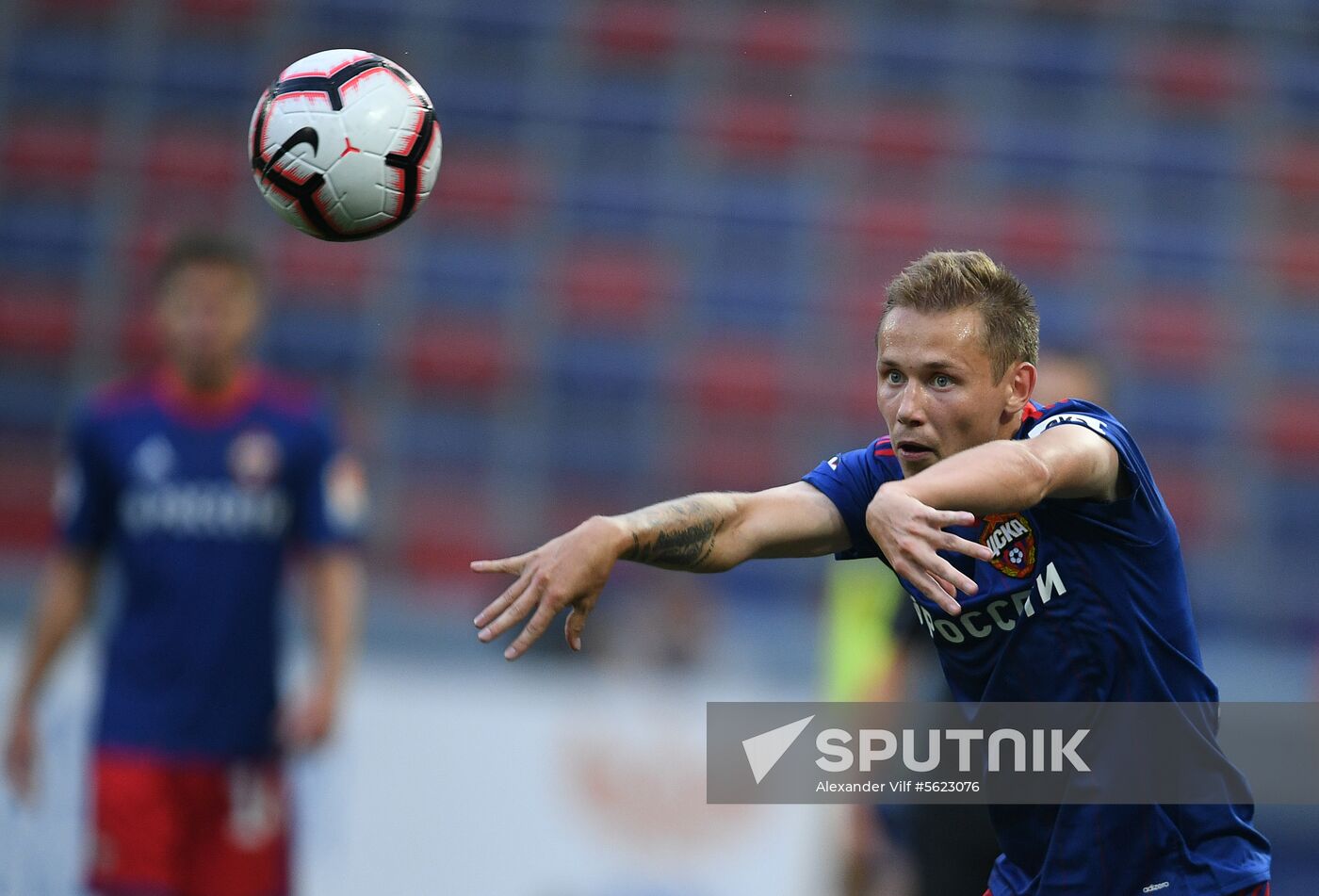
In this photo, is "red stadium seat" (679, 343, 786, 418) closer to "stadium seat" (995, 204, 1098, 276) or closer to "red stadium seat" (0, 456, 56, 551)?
"stadium seat" (995, 204, 1098, 276)

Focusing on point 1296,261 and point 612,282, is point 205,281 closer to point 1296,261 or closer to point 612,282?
point 612,282

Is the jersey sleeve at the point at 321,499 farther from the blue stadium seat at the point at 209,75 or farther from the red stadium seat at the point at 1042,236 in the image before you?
the red stadium seat at the point at 1042,236

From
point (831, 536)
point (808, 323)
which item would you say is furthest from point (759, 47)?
point (831, 536)

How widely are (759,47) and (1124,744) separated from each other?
45.4ft

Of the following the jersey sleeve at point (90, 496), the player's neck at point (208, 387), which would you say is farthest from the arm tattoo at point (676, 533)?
the jersey sleeve at point (90, 496)

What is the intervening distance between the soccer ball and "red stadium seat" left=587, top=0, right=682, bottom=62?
11.9 meters

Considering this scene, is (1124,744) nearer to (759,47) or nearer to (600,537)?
(600,537)

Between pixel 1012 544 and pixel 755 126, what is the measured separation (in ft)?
43.2

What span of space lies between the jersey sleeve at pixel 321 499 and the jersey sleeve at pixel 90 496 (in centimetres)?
76

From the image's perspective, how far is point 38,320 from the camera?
1491 centimetres

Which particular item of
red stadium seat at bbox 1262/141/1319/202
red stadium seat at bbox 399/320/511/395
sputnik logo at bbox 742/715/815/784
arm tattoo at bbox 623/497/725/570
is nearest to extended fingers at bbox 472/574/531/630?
arm tattoo at bbox 623/497/725/570

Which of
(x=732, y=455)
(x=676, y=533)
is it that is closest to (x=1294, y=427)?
(x=732, y=455)

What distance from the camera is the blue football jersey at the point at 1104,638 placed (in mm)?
3457

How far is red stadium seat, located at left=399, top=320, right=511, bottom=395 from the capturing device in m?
14.9
